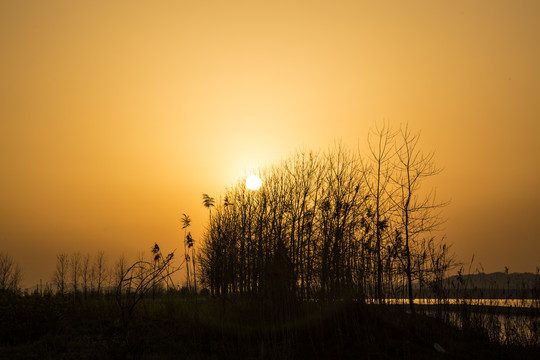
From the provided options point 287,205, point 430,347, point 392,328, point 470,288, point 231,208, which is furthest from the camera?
point 231,208

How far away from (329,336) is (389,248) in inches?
152

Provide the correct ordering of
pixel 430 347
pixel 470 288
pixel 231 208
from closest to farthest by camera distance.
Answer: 1. pixel 430 347
2. pixel 470 288
3. pixel 231 208

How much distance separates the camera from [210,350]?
48.2 ft

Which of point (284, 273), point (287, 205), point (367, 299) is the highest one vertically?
point (287, 205)

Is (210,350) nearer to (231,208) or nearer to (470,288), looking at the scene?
(470,288)

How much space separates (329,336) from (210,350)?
4.01 m

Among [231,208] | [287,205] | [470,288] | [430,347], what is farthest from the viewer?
[231,208]

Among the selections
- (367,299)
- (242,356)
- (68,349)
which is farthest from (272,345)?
(68,349)

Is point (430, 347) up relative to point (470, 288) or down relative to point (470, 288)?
down

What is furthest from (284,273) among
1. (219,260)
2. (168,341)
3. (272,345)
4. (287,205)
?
(219,260)

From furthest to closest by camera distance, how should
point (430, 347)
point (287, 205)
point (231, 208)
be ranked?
point (231, 208) → point (287, 205) → point (430, 347)

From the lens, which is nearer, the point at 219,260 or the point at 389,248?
the point at 389,248

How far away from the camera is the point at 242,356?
13.8 meters

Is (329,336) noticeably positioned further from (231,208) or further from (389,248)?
(231,208)
